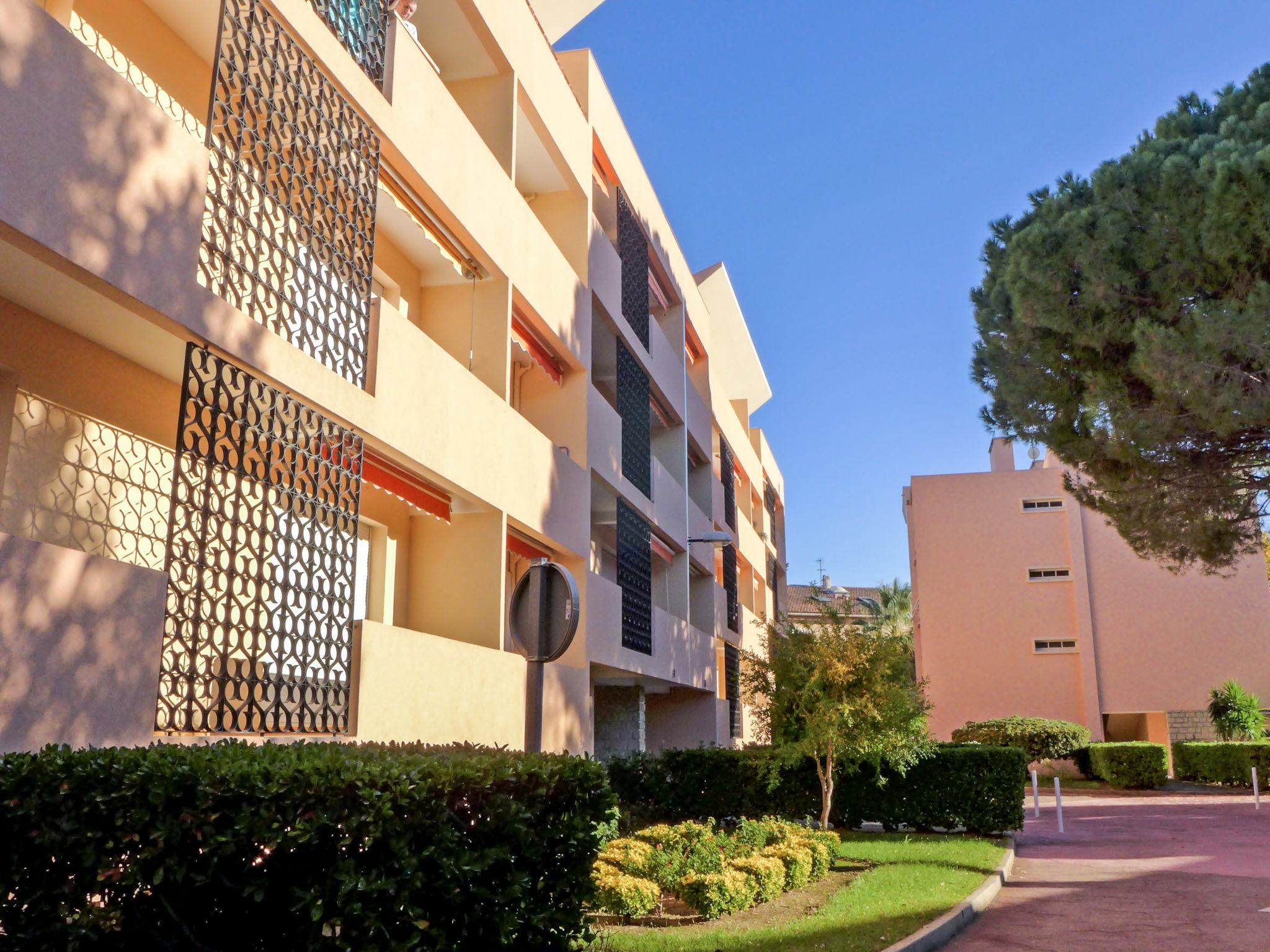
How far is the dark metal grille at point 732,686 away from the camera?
91.5 ft

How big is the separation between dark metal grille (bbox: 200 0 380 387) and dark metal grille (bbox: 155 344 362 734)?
2.42 feet

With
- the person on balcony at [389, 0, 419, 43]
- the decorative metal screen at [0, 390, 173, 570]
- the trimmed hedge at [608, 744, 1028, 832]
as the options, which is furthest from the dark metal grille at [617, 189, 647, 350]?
the decorative metal screen at [0, 390, 173, 570]

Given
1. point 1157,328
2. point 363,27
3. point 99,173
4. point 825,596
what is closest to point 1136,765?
point 1157,328

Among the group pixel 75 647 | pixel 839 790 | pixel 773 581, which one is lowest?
pixel 839 790

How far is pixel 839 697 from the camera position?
15.6m

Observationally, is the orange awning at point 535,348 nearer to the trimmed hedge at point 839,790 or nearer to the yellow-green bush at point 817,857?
the trimmed hedge at point 839,790

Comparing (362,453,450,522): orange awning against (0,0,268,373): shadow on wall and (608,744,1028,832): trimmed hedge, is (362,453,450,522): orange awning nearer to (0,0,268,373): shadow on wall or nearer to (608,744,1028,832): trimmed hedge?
(0,0,268,373): shadow on wall

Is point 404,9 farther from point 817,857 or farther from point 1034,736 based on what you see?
point 1034,736

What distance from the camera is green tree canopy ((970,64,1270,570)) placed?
556 inches

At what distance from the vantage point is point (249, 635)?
8430 millimetres

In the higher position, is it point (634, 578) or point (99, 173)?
point (99, 173)

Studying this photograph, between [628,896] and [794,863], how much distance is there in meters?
2.83

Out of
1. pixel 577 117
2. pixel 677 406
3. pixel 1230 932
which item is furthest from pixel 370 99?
pixel 677 406

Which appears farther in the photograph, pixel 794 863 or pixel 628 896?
pixel 794 863
